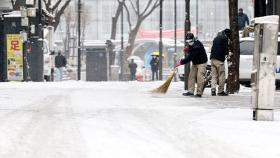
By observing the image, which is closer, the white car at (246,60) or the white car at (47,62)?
the white car at (246,60)

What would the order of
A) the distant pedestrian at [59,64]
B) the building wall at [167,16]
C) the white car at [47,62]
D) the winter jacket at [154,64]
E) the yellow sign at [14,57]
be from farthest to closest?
the building wall at [167,16]
the winter jacket at [154,64]
the distant pedestrian at [59,64]
the white car at [47,62]
the yellow sign at [14,57]

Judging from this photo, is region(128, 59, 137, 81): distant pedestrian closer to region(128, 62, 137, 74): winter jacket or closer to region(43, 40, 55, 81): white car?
region(128, 62, 137, 74): winter jacket

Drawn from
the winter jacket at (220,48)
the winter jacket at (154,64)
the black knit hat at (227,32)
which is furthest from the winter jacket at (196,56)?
the winter jacket at (154,64)

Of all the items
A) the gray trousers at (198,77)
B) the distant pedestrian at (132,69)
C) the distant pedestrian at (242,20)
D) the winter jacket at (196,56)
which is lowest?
the distant pedestrian at (132,69)

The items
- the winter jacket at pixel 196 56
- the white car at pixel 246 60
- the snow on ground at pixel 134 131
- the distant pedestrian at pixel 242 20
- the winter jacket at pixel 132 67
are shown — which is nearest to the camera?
the snow on ground at pixel 134 131

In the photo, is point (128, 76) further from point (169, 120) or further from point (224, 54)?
point (169, 120)

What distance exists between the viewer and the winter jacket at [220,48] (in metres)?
17.1

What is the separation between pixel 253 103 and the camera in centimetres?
1047

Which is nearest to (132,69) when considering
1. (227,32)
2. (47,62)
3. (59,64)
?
(59,64)

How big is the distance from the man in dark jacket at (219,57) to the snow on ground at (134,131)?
3.07 metres

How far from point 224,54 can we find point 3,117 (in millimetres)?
7662

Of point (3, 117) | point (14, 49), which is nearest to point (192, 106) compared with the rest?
point (3, 117)

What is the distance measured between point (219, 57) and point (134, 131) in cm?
847

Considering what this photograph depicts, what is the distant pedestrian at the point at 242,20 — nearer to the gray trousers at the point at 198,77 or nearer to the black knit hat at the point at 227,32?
the black knit hat at the point at 227,32
